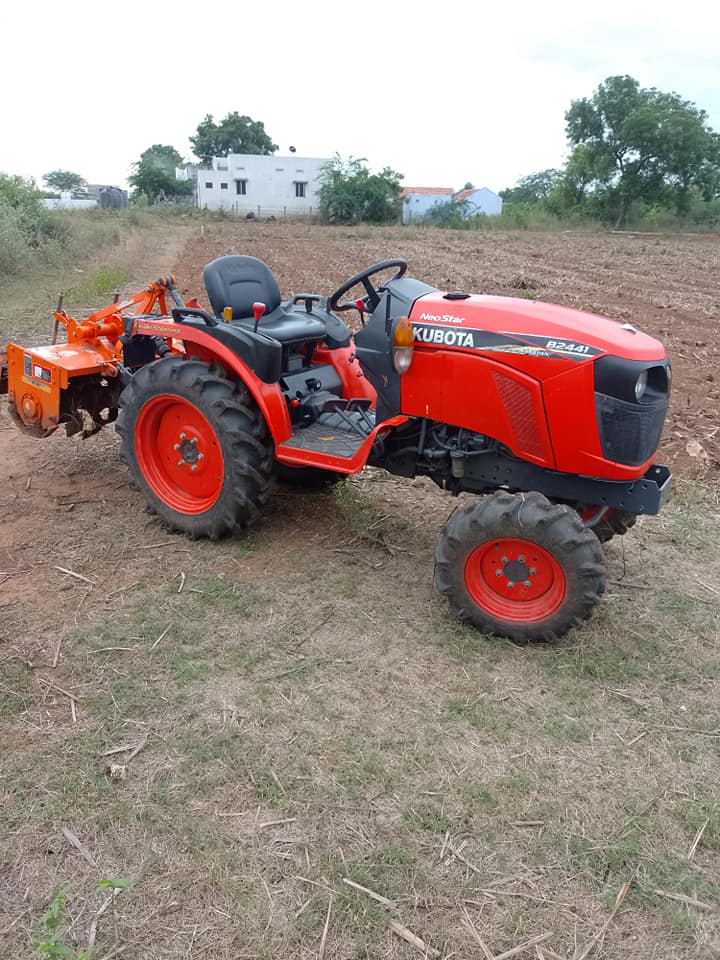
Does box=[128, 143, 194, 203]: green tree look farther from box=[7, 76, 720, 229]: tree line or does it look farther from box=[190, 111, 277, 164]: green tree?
box=[7, 76, 720, 229]: tree line

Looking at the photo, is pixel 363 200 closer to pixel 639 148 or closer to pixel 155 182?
pixel 639 148

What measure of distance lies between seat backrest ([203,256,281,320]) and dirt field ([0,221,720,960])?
1.23 meters

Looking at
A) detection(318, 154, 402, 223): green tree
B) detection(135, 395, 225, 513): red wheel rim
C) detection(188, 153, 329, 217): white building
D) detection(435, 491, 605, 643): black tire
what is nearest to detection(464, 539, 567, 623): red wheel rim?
detection(435, 491, 605, 643): black tire

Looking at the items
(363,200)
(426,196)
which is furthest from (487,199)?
(363,200)

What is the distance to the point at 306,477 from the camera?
16.2ft

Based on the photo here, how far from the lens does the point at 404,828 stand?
243cm

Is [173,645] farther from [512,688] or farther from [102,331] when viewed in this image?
[102,331]

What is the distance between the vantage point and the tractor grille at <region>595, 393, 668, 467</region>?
3.20 metres

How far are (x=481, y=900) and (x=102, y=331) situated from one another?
3.92 m

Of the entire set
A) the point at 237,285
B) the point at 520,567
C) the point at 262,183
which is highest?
the point at 262,183

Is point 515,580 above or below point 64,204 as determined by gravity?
below

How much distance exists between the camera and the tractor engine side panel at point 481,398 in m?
3.32

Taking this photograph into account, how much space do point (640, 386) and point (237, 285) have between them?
2432mm

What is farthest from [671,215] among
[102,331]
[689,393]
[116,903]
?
[116,903]
